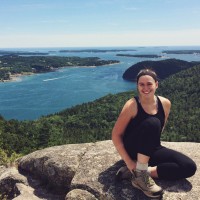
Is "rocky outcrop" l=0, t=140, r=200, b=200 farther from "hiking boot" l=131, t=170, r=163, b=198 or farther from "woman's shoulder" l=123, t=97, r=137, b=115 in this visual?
"woman's shoulder" l=123, t=97, r=137, b=115

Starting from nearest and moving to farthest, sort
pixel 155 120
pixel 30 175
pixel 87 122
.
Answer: pixel 155 120
pixel 30 175
pixel 87 122

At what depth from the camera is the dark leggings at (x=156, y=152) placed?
25.0 ft

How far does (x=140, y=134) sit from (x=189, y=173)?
1.81 metres

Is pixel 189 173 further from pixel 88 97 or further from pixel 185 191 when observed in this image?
pixel 88 97

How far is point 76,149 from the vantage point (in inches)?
430

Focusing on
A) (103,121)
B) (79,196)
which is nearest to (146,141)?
(79,196)

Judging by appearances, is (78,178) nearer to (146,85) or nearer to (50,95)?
(146,85)

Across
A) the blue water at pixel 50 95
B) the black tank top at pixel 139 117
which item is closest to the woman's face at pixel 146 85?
the black tank top at pixel 139 117

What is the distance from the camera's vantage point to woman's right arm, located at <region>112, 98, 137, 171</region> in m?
7.89

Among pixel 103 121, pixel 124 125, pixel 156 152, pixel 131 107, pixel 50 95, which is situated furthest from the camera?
pixel 50 95

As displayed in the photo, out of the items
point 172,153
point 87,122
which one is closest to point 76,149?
point 172,153

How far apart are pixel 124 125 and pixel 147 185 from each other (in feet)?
5.05

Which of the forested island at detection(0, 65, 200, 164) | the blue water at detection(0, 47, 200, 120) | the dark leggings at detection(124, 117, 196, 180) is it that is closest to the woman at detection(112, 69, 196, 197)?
the dark leggings at detection(124, 117, 196, 180)

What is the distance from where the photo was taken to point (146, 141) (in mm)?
7770
